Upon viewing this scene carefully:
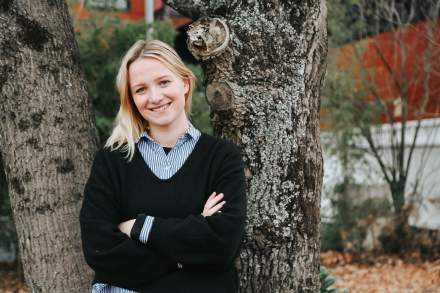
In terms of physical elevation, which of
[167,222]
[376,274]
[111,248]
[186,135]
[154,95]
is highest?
[154,95]

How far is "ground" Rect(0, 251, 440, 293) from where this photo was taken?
7.63 m

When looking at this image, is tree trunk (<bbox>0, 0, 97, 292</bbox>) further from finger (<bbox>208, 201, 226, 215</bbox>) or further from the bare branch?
the bare branch

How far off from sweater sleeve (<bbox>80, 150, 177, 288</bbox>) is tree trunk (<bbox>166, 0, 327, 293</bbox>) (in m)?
0.68

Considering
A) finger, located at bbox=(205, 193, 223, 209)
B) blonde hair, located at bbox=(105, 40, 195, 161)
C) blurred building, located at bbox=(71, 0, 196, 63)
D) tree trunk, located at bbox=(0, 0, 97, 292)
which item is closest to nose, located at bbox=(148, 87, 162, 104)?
blonde hair, located at bbox=(105, 40, 195, 161)

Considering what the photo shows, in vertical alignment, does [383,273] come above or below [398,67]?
below

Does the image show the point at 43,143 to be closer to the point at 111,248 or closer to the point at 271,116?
the point at 111,248

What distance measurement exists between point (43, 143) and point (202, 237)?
1.21 m

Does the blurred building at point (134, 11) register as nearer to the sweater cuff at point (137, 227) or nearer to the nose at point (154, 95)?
the nose at point (154, 95)

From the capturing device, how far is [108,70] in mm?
7980

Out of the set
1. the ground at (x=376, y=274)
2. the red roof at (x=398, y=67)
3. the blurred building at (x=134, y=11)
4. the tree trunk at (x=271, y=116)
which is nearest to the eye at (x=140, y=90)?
the tree trunk at (x=271, y=116)

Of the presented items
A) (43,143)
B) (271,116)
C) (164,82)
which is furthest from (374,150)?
(164,82)

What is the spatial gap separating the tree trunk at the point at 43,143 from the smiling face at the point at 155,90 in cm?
73

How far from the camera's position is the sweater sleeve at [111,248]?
2436mm

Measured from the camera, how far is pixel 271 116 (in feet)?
9.75
